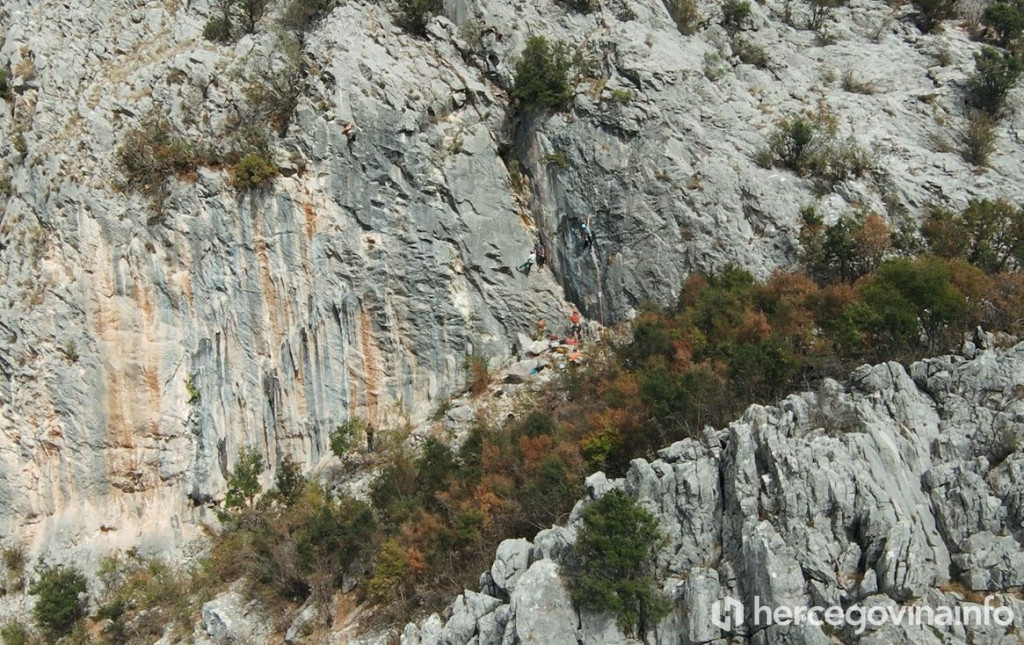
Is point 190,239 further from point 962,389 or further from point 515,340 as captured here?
point 962,389

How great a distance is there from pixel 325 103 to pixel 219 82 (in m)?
4.13

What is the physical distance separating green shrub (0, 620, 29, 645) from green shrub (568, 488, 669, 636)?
16446 mm

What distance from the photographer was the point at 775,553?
1633cm

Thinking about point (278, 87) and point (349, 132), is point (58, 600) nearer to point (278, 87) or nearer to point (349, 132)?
point (349, 132)

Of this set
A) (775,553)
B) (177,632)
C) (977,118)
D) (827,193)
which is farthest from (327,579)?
(977,118)

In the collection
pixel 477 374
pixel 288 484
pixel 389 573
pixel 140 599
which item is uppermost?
pixel 477 374

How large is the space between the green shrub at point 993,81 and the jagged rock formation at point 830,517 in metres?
15.4

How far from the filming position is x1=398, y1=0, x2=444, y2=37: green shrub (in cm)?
3072

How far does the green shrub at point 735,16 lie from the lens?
3406 centimetres

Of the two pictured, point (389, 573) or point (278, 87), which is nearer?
point (389, 573)

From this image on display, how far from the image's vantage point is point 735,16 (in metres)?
34.2

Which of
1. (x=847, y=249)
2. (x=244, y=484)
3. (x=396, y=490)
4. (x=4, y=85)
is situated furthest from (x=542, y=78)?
(x=4, y=85)

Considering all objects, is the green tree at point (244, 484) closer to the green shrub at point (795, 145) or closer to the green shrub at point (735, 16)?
the green shrub at point (795, 145)

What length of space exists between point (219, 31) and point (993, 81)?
29.0 m
